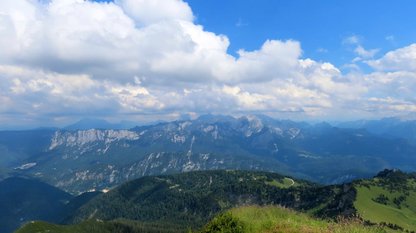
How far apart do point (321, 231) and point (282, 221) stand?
347 cm

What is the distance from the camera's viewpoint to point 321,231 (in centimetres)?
2103

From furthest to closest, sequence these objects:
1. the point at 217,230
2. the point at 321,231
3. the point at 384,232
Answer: the point at 217,230
the point at 384,232
the point at 321,231

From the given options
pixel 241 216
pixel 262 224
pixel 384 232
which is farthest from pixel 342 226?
pixel 241 216

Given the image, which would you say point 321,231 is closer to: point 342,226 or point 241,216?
point 342,226

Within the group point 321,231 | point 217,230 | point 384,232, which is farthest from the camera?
point 217,230

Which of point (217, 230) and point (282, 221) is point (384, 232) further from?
point (217, 230)

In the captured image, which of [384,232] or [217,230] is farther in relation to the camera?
[217,230]

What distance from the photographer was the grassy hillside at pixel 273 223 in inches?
853

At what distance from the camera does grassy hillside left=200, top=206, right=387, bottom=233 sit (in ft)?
71.1

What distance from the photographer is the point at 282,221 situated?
79.4ft

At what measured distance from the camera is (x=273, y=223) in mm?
23766

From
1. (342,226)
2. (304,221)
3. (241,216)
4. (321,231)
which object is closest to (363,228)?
(342,226)

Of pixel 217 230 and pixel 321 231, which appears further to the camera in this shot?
pixel 217 230

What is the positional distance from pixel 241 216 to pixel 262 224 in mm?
1687
